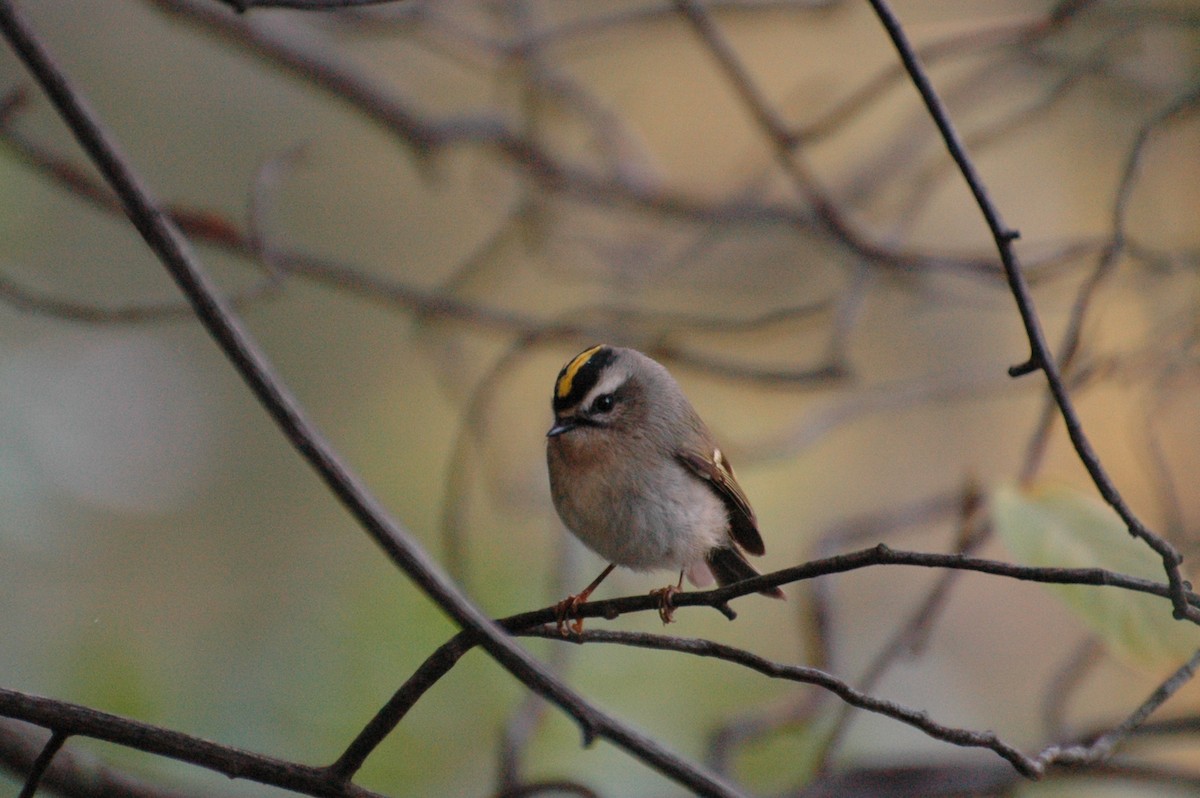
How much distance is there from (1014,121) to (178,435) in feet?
7.99

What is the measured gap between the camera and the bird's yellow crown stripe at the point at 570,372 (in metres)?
2.05

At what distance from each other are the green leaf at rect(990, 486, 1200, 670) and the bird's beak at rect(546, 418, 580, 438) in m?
0.72

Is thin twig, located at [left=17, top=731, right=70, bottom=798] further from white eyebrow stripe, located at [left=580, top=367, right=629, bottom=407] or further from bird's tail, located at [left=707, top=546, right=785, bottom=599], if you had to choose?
bird's tail, located at [left=707, top=546, right=785, bottom=599]

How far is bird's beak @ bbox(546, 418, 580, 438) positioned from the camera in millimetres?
2059

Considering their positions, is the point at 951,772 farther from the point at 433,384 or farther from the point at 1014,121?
the point at 433,384

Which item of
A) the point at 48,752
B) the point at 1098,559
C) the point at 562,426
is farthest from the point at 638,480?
the point at 48,752

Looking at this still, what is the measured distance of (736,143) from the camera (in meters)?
4.44

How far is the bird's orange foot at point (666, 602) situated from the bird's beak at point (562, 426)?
326mm

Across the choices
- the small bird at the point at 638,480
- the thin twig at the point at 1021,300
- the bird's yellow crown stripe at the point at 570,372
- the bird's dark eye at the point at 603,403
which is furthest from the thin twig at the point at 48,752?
the bird's dark eye at the point at 603,403

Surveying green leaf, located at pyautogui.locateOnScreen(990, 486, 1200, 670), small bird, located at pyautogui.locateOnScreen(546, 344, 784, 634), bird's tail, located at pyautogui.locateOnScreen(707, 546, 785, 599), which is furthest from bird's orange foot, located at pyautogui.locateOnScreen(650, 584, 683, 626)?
green leaf, located at pyautogui.locateOnScreen(990, 486, 1200, 670)

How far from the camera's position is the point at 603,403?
2184 mm

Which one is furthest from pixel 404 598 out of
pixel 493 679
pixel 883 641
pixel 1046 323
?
pixel 1046 323

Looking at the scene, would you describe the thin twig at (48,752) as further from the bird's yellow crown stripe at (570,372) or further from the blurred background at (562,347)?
the bird's yellow crown stripe at (570,372)

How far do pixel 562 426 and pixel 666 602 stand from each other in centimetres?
108
